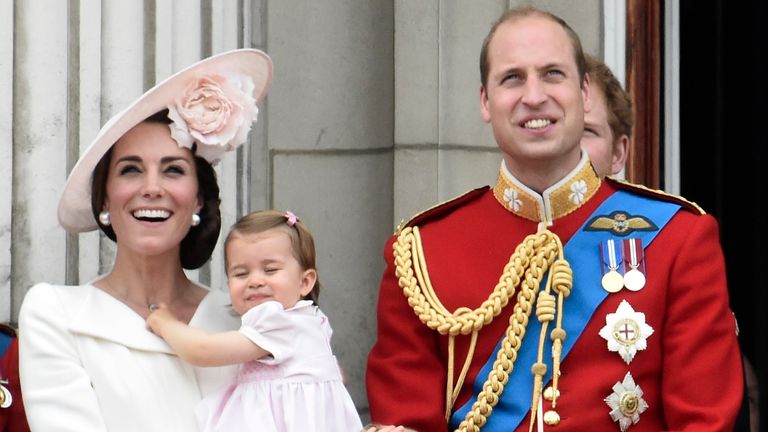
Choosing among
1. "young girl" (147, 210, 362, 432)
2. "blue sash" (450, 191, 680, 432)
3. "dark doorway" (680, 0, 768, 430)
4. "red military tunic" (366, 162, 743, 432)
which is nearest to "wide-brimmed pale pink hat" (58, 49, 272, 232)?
"young girl" (147, 210, 362, 432)

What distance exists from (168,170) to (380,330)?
59 cm

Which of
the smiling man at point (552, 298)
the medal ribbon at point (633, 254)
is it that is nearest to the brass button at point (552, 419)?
the smiling man at point (552, 298)

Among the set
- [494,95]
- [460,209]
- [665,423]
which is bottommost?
[665,423]

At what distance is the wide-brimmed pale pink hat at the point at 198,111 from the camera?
3.76 meters

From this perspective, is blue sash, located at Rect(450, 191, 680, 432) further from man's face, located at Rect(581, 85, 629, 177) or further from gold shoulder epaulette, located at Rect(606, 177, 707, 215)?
man's face, located at Rect(581, 85, 629, 177)

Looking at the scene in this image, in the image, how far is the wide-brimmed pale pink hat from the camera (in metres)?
3.76

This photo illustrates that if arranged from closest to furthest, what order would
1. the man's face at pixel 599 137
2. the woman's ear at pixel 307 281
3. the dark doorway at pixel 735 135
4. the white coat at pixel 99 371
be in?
the white coat at pixel 99 371, the woman's ear at pixel 307 281, the man's face at pixel 599 137, the dark doorway at pixel 735 135

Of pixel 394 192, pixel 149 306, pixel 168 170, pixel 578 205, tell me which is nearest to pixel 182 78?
pixel 168 170

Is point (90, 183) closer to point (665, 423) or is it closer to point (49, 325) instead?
point (49, 325)

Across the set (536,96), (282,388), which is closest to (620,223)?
(536,96)

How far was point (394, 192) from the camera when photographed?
5441mm

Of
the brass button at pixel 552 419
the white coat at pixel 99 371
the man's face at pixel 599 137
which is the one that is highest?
the man's face at pixel 599 137

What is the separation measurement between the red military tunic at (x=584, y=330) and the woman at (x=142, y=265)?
0.41 metres

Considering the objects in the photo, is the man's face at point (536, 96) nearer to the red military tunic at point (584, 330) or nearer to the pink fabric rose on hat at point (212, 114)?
the red military tunic at point (584, 330)
